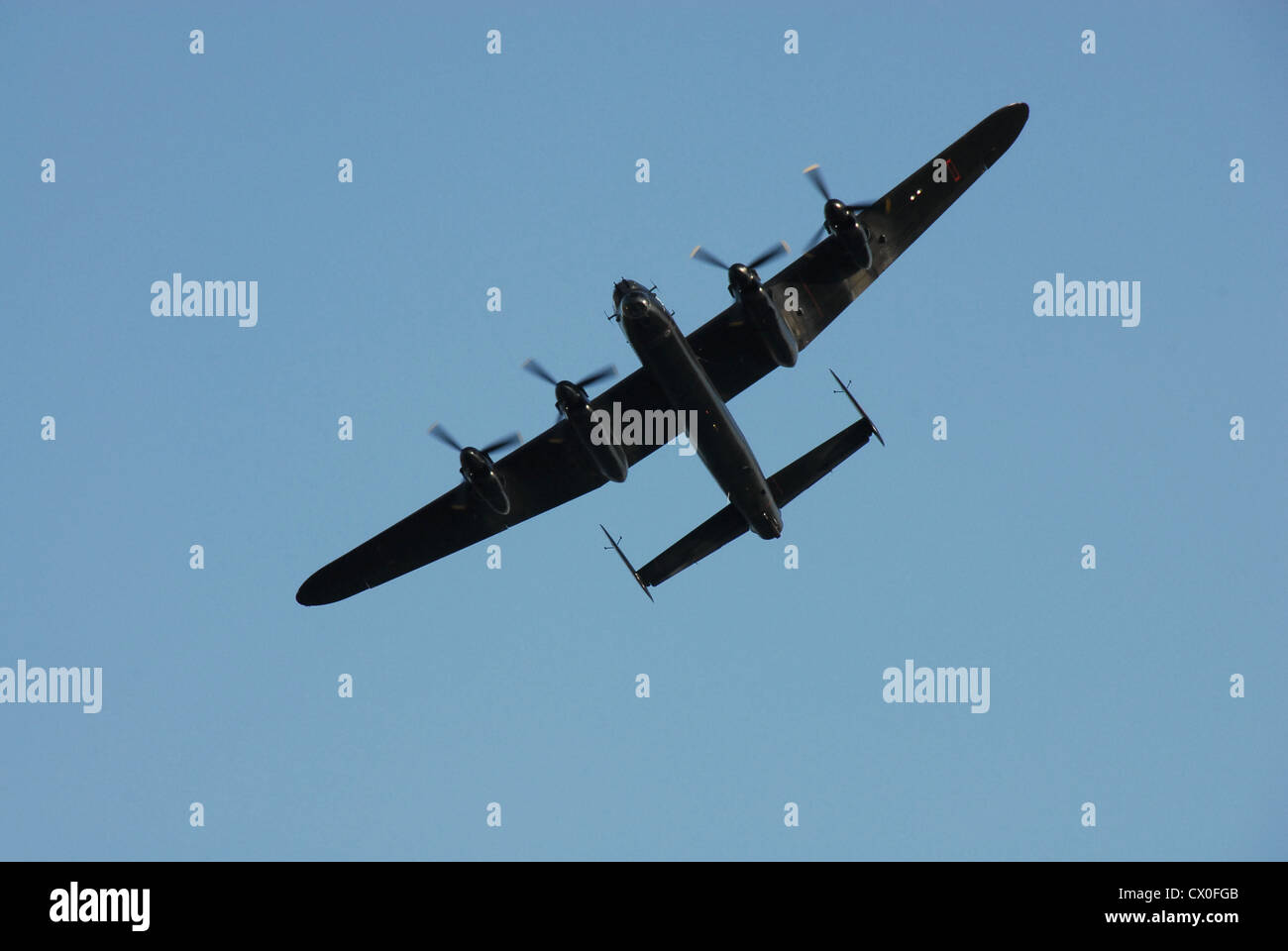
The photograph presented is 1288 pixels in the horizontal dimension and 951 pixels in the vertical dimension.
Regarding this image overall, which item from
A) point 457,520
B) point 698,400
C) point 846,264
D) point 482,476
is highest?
point 846,264

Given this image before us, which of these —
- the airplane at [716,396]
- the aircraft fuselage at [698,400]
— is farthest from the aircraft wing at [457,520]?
the aircraft fuselage at [698,400]

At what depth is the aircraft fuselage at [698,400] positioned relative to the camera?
28.5m

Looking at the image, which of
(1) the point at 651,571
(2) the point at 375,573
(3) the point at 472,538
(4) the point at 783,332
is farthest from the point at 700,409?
(2) the point at 375,573

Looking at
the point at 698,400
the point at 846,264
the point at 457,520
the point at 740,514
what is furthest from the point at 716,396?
the point at 457,520

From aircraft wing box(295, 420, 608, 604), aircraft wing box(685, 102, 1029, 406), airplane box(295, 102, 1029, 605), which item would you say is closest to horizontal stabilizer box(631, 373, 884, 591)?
airplane box(295, 102, 1029, 605)

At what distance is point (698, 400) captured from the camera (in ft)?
96.9

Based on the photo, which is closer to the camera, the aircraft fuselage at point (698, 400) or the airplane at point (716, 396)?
the aircraft fuselage at point (698, 400)

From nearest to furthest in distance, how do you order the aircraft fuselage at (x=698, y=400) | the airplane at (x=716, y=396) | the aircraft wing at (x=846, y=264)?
the aircraft fuselage at (x=698, y=400) → the airplane at (x=716, y=396) → the aircraft wing at (x=846, y=264)

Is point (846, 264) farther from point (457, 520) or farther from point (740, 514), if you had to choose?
point (457, 520)

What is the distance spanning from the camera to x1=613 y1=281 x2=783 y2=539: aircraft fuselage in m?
28.5

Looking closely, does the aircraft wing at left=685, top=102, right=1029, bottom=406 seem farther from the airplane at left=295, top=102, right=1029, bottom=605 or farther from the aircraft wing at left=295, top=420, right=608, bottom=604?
the aircraft wing at left=295, top=420, right=608, bottom=604

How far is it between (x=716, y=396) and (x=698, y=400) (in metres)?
0.63

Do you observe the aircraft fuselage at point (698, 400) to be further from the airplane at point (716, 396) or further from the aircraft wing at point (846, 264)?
the aircraft wing at point (846, 264)

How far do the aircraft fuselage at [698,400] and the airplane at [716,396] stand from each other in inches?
1.1
